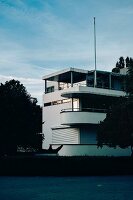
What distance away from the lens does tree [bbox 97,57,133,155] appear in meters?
33.3

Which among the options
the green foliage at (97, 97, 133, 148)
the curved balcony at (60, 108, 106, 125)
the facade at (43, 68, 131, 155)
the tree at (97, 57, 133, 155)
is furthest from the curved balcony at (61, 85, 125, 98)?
the green foliage at (97, 97, 133, 148)

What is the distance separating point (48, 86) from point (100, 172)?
78.8 feet

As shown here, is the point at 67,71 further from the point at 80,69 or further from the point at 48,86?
the point at 48,86

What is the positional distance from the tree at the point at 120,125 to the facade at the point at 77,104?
5311mm

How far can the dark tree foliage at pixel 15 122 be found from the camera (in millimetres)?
36719

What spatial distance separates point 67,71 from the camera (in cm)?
4531

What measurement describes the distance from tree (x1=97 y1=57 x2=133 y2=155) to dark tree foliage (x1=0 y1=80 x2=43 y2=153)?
7.57 metres

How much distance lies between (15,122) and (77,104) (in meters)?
10.5

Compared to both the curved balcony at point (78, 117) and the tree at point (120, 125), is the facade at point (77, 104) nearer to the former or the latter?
the curved balcony at point (78, 117)
